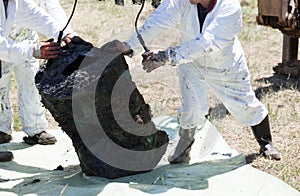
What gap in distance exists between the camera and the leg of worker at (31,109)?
5.14 meters

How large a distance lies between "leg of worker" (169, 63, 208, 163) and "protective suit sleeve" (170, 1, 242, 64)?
0.35 metres

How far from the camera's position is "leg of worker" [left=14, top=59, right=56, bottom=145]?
16.9ft

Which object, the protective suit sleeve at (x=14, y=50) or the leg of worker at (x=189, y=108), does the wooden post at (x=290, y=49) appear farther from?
the protective suit sleeve at (x=14, y=50)

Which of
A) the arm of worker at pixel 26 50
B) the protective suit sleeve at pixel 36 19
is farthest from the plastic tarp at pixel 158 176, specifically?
the protective suit sleeve at pixel 36 19

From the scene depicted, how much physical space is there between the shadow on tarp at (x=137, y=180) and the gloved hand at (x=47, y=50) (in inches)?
32.9

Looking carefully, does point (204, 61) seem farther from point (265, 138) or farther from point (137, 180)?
point (137, 180)

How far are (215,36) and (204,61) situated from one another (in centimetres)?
34

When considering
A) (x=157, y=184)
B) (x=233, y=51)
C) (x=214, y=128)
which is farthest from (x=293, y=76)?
(x=157, y=184)

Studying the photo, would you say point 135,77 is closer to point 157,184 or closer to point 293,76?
point 157,184

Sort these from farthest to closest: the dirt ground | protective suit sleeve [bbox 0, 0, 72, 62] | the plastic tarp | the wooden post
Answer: the wooden post, the dirt ground, protective suit sleeve [bbox 0, 0, 72, 62], the plastic tarp

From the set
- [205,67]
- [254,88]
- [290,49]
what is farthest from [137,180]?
[290,49]

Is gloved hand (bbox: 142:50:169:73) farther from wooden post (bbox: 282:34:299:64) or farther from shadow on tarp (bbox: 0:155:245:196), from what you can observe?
wooden post (bbox: 282:34:299:64)

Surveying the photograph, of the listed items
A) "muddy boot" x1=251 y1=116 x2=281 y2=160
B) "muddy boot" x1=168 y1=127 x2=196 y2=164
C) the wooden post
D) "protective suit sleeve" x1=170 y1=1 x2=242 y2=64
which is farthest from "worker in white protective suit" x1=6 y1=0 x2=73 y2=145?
the wooden post

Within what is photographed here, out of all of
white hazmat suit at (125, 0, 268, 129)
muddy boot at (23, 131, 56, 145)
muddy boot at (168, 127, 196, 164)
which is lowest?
muddy boot at (23, 131, 56, 145)
